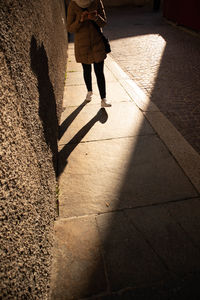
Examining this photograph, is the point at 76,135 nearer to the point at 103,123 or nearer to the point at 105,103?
the point at 103,123

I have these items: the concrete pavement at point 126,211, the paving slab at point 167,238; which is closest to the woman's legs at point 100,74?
→ the concrete pavement at point 126,211

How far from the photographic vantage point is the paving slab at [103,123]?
3303 millimetres

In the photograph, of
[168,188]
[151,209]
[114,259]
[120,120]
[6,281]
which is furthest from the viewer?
[120,120]

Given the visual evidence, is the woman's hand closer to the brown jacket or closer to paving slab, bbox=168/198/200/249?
the brown jacket

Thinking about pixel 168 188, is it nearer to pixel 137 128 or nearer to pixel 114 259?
pixel 114 259

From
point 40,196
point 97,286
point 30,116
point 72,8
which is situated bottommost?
point 97,286

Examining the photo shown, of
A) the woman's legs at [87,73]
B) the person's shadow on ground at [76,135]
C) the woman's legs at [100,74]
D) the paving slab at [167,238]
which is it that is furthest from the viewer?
the woman's legs at [87,73]

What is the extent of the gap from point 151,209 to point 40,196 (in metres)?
1.03

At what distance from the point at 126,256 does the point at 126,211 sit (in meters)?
0.44

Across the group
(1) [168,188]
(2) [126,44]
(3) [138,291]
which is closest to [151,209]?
(1) [168,188]

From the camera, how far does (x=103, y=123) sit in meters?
3.60

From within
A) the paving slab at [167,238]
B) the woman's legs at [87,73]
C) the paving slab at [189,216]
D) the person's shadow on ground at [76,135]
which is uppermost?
the woman's legs at [87,73]

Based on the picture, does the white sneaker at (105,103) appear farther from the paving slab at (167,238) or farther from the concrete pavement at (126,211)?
the paving slab at (167,238)

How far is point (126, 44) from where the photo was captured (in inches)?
327
